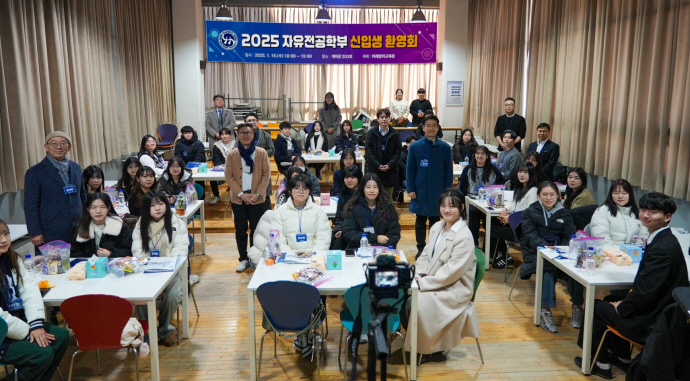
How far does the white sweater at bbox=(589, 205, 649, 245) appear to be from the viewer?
4371 mm

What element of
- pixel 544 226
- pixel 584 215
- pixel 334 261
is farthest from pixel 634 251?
pixel 334 261

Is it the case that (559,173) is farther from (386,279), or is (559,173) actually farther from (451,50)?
(386,279)

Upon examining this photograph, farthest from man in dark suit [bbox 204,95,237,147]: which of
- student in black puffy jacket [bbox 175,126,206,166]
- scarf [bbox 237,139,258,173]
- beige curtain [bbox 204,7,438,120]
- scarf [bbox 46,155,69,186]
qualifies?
scarf [bbox 46,155,69,186]

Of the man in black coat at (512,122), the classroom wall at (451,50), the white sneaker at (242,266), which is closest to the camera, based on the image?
the white sneaker at (242,266)

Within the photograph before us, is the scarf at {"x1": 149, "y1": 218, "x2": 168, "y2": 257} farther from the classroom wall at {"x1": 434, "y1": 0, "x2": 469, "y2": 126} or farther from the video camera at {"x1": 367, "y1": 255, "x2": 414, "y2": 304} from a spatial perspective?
the classroom wall at {"x1": 434, "y1": 0, "x2": 469, "y2": 126}

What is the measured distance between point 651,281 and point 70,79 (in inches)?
258

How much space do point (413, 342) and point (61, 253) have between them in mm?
2429

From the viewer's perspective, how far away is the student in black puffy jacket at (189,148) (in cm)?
815

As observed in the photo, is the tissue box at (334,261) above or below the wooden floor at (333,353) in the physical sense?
above

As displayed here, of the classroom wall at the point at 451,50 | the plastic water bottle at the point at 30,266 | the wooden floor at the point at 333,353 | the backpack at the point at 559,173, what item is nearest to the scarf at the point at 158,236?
the wooden floor at the point at 333,353

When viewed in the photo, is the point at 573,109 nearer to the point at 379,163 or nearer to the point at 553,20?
the point at 553,20

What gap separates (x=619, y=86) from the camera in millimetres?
6090

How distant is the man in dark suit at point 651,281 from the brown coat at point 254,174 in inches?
126

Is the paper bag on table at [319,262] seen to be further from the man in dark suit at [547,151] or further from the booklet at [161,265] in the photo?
the man in dark suit at [547,151]
